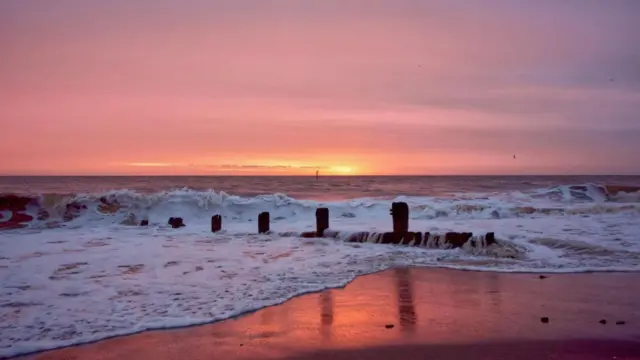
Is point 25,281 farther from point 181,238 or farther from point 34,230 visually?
point 34,230

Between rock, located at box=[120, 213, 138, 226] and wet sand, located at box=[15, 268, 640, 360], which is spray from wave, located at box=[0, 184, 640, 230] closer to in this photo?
rock, located at box=[120, 213, 138, 226]

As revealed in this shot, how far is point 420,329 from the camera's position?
17.7 feet

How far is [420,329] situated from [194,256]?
612 cm

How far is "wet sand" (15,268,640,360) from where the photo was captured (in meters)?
4.77

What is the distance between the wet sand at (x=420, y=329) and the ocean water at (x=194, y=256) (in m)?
0.48

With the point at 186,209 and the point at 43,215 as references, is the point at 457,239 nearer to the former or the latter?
the point at 186,209

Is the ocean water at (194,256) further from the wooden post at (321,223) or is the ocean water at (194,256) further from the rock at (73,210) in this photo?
the wooden post at (321,223)

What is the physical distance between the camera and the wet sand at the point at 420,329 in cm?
477

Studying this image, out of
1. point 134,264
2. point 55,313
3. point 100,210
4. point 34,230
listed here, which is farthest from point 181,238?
point 55,313

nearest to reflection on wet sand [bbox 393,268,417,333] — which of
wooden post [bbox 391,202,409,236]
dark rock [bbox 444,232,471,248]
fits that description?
dark rock [bbox 444,232,471,248]

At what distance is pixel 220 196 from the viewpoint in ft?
65.5

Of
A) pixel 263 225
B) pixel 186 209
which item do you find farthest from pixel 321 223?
pixel 186 209

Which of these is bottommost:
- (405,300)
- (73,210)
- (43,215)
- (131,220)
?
(405,300)

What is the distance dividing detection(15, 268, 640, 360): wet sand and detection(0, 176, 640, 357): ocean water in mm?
483
